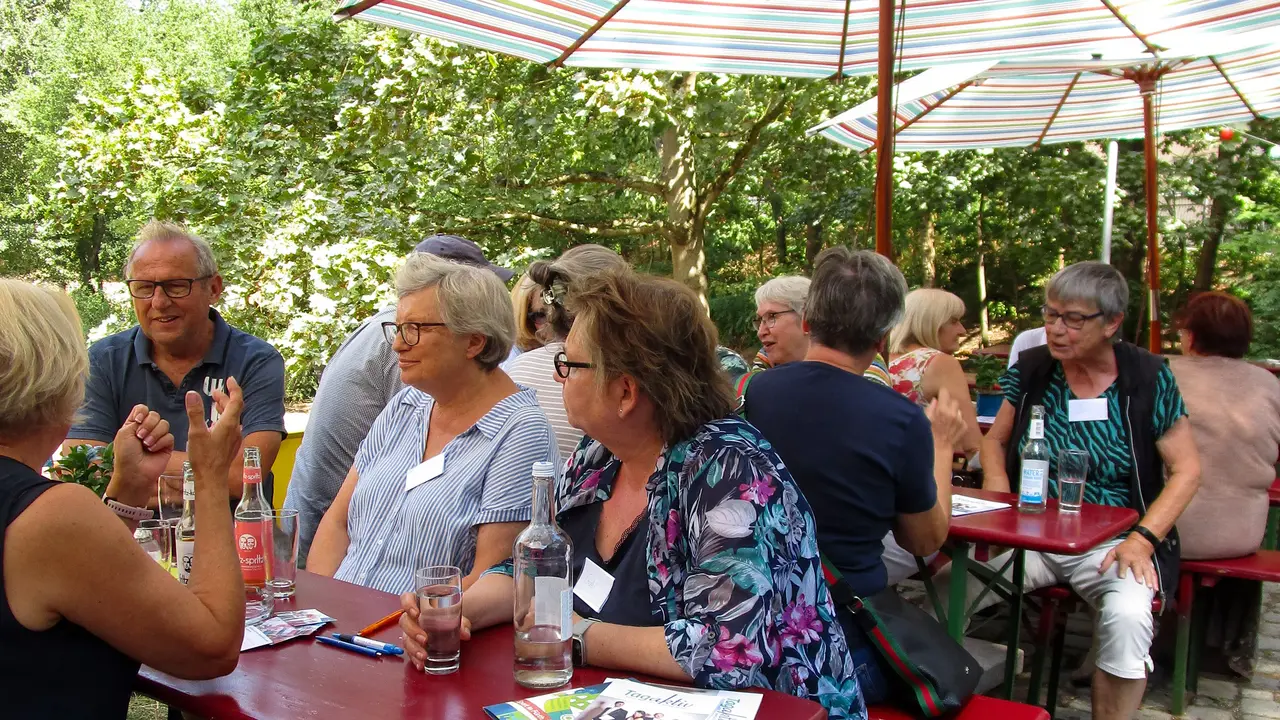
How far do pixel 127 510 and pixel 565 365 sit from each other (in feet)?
3.95

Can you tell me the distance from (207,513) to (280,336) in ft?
24.9

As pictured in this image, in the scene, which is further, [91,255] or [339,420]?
[91,255]

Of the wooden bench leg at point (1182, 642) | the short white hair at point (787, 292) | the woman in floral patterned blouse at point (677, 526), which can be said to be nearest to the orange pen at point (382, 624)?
the woman in floral patterned blouse at point (677, 526)

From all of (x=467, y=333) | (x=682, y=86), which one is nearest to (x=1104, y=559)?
(x=467, y=333)

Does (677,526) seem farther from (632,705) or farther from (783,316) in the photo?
(783,316)

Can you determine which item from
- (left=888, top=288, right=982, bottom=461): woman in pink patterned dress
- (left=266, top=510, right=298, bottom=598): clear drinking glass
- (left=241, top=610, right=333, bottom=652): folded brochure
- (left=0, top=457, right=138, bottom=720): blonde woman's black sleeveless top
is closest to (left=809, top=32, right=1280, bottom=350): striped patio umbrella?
(left=888, top=288, right=982, bottom=461): woman in pink patterned dress

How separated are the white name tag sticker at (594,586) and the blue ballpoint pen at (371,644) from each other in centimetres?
36

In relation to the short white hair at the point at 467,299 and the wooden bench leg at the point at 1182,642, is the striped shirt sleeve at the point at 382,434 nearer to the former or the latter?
the short white hair at the point at 467,299

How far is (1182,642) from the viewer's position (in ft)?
12.2

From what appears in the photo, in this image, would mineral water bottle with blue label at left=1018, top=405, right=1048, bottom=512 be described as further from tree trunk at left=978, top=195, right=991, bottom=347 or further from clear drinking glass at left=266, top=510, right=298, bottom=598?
tree trunk at left=978, top=195, right=991, bottom=347

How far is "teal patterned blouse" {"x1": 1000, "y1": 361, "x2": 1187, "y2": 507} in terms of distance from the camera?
3527mm

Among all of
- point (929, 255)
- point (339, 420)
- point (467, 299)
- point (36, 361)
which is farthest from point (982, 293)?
point (36, 361)

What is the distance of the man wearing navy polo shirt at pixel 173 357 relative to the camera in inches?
120

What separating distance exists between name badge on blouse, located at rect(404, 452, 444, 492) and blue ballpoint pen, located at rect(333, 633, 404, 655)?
24.3 inches
